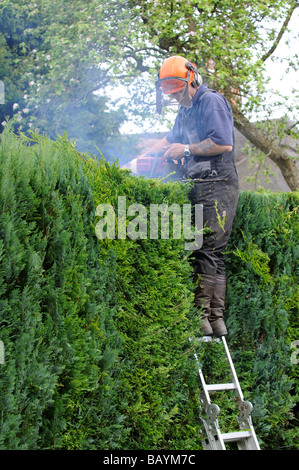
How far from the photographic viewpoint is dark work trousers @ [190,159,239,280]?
373 centimetres

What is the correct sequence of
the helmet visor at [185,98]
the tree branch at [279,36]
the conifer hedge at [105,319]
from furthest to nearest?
the tree branch at [279,36] < the helmet visor at [185,98] < the conifer hedge at [105,319]

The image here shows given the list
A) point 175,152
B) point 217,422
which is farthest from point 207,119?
point 217,422

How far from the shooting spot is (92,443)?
260 cm

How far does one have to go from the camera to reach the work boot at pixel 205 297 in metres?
3.65

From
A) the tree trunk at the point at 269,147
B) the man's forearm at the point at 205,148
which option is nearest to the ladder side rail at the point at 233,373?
the man's forearm at the point at 205,148

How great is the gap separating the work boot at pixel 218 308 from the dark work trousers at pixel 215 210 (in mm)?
98

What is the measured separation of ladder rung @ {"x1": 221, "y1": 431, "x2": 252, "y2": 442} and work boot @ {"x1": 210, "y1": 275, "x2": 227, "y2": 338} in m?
0.76

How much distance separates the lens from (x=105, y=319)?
2.76m

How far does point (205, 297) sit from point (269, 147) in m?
8.10

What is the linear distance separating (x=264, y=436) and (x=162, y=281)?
6.38 ft

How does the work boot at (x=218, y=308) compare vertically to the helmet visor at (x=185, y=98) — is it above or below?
below

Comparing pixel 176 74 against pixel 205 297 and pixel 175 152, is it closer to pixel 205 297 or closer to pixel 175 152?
pixel 175 152

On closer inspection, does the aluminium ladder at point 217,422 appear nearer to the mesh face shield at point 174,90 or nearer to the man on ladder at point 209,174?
the man on ladder at point 209,174

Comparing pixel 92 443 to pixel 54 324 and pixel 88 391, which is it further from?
pixel 54 324
